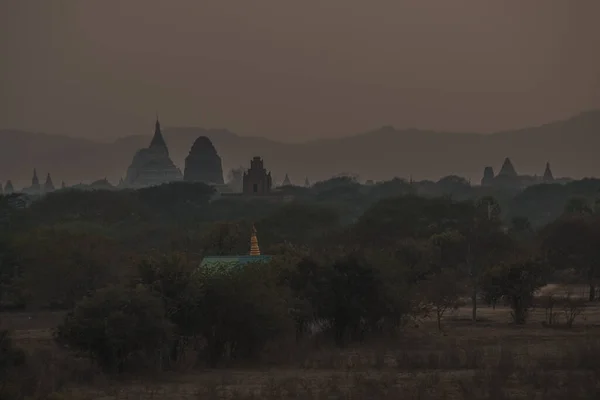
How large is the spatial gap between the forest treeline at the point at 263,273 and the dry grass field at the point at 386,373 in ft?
3.04

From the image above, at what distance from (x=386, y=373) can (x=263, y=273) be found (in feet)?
21.3

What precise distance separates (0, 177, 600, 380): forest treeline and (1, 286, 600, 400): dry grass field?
0.93m

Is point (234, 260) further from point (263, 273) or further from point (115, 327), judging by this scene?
point (115, 327)

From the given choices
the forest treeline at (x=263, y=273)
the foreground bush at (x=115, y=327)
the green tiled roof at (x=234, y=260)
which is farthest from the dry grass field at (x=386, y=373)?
the green tiled roof at (x=234, y=260)

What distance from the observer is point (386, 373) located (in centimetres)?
2459

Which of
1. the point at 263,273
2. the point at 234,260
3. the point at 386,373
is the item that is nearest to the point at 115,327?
the point at 386,373

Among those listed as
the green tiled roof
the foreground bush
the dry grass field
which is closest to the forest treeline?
the foreground bush

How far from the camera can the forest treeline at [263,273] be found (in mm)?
26138

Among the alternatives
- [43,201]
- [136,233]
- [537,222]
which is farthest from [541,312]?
[537,222]

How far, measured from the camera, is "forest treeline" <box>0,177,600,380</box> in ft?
85.8

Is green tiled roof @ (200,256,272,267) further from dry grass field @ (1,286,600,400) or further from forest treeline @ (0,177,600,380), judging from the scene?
dry grass field @ (1,286,600,400)

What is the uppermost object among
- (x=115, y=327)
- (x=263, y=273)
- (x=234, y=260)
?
(x=234, y=260)

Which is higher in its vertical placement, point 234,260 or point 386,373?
point 234,260

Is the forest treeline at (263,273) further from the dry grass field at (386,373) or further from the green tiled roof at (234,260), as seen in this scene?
the dry grass field at (386,373)
